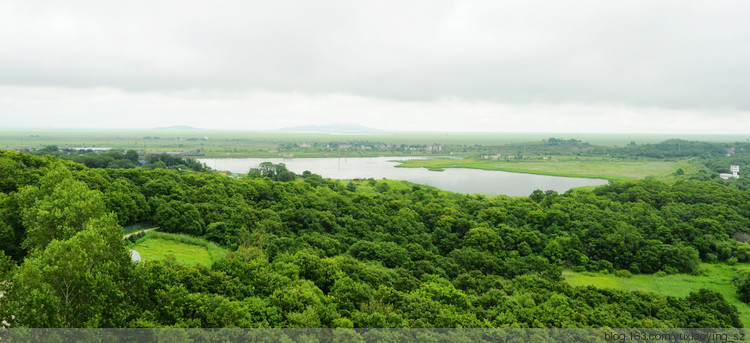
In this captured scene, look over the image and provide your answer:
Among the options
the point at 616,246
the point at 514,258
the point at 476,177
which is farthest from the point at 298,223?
the point at 476,177

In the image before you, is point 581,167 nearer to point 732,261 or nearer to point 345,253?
point 732,261

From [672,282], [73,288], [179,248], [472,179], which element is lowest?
[672,282]

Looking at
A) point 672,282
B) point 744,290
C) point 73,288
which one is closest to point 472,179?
point 672,282

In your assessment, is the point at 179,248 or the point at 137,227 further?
the point at 137,227

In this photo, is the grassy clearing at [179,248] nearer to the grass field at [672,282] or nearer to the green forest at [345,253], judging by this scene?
the green forest at [345,253]

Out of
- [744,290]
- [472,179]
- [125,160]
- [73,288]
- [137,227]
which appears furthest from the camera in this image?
[472,179]

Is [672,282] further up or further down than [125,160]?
further down

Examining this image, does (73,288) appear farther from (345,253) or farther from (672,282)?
(672,282)

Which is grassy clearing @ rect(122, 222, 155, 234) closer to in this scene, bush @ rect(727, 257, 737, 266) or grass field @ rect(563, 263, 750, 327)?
grass field @ rect(563, 263, 750, 327)

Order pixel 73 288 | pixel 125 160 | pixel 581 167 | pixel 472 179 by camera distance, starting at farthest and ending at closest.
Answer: pixel 581 167, pixel 472 179, pixel 125 160, pixel 73 288

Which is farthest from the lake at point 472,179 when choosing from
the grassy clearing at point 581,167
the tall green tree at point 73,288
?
the tall green tree at point 73,288
